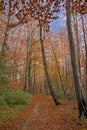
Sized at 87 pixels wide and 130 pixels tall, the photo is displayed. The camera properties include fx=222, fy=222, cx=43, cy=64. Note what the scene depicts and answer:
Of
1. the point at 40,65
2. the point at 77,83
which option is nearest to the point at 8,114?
the point at 77,83

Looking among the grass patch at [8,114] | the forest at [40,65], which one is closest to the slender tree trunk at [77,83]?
the forest at [40,65]

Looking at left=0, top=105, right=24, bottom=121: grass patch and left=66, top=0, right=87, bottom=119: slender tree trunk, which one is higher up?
left=66, top=0, right=87, bottom=119: slender tree trunk

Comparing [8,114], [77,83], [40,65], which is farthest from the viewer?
[40,65]

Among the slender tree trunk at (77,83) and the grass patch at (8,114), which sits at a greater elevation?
the slender tree trunk at (77,83)

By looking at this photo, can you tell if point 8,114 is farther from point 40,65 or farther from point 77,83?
point 40,65

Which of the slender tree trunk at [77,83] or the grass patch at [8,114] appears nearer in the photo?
the slender tree trunk at [77,83]

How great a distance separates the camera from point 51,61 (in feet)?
167

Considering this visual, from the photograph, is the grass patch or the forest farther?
the grass patch

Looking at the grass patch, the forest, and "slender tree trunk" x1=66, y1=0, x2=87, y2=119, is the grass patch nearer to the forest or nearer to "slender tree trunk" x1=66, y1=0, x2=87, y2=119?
the forest

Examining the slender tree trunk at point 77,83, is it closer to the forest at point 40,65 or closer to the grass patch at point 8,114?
the forest at point 40,65

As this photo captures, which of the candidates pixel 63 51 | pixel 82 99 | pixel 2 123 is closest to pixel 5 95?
pixel 2 123

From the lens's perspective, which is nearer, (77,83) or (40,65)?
(77,83)

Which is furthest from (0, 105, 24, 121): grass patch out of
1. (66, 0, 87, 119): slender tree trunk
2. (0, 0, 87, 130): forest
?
(66, 0, 87, 119): slender tree trunk

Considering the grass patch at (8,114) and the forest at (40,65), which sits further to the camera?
the grass patch at (8,114)
